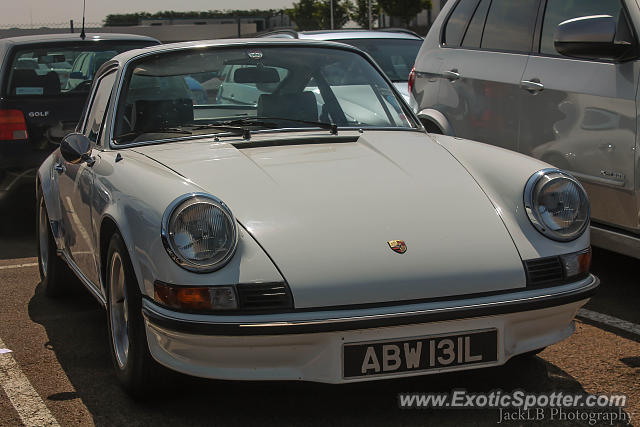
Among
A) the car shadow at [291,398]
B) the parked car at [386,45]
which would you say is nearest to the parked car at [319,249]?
the car shadow at [291,398]

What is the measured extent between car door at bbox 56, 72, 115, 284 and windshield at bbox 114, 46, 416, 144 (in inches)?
10.6

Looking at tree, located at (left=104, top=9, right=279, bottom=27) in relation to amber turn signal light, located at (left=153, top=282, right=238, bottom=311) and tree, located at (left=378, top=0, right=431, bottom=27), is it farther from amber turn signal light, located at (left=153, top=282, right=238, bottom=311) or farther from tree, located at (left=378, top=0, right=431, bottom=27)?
amber turn signal light, located at (left=153, top=282, right=238, bottom=311)

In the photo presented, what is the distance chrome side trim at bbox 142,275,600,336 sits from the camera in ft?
10.8

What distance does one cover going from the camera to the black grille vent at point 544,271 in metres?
3.59

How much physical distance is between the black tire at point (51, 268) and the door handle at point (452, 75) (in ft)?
9.25

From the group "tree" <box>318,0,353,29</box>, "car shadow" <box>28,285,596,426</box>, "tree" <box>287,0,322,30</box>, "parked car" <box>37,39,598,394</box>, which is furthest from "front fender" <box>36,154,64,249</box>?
"tree" <box>287,0,322,30</box>

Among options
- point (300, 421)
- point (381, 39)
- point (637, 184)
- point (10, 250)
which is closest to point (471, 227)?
point (300, 421)

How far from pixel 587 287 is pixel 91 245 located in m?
2.23

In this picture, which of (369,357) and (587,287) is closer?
(369,357)

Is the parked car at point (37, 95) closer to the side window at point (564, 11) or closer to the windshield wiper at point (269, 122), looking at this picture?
the windshield wiper at point (269, 122)

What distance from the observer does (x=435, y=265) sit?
349cm

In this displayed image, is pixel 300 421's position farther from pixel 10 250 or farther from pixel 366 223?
pixel 10 250

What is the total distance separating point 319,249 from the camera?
3.49 metres

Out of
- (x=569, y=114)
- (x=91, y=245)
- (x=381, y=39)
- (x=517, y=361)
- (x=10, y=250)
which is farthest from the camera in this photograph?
(x=381, y=39)
